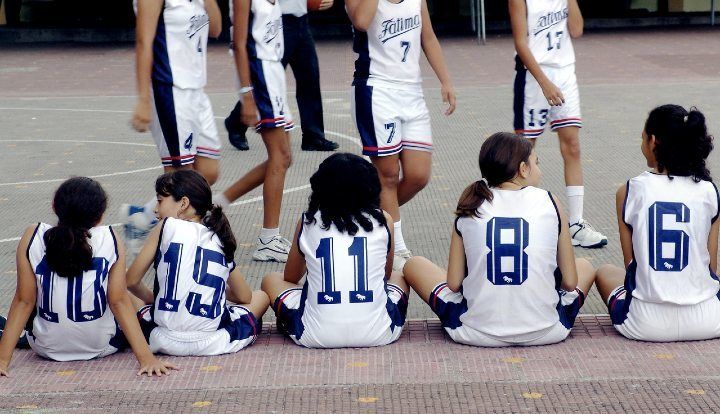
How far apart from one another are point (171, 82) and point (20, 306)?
1986mm

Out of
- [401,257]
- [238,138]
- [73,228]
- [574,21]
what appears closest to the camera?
[73,228]

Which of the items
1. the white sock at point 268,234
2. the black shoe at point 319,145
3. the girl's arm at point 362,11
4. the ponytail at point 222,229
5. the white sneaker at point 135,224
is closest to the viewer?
the ponytail at point 222,229

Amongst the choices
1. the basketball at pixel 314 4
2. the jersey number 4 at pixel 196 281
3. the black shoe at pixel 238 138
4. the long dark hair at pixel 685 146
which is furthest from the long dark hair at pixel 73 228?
the black shoe at pixel 238 138

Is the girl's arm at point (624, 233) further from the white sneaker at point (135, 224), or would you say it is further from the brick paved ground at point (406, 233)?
the white sneaker at point (135, 224)

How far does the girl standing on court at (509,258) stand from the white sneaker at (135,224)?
2.02m

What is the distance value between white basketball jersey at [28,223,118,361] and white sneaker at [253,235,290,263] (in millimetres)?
2059

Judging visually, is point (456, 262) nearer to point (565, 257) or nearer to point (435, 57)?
point (565, 257)

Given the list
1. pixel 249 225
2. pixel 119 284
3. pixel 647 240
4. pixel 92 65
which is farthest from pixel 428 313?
pixel 92 65

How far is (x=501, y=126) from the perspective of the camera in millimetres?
12977

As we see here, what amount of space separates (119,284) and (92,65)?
60.5ft

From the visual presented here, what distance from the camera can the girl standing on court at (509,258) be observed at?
5.18m

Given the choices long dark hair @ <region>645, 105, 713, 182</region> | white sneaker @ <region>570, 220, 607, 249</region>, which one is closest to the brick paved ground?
white sneaker @ <region>570, 220, 607, 249</region>

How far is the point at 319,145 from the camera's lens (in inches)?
466

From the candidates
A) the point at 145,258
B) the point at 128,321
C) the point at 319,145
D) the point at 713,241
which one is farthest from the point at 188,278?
the point at 319,145
